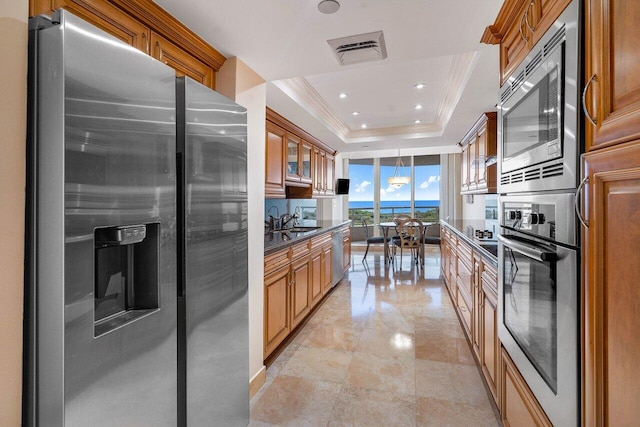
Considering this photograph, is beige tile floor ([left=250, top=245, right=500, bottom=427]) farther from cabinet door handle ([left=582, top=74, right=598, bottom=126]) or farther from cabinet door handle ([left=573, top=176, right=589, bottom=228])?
cabinet door handle ([left=582, top=74, right=598, bottom=126])

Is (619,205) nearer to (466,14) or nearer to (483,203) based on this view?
(466,14)

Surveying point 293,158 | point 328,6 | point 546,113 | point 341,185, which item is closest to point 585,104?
point 546,113

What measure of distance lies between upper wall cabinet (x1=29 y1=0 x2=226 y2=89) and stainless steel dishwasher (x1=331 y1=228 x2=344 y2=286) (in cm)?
285

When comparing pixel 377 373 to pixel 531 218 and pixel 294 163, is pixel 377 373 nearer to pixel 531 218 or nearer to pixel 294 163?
pixel 531 218

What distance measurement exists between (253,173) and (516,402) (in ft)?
6.11

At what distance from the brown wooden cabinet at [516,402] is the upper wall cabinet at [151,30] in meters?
2.16

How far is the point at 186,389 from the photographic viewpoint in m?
1.29

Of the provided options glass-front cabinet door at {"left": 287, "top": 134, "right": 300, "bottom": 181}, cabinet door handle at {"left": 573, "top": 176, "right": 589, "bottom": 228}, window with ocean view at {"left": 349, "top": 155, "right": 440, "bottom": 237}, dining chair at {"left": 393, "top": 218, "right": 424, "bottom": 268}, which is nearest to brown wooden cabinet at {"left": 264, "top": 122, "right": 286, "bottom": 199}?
glass-front cabinet door at {"left": 287, "top": 134, "right": 300, "bottom": 181}

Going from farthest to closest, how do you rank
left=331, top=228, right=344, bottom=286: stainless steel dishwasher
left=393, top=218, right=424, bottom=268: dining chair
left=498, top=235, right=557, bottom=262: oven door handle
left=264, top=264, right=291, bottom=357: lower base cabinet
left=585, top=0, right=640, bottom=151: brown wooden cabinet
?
left=393, top=218, right=424, bottom=268: dining chair < left=331, top=228, right=344, bottom=286: stainless steel dishwasher < left=264, top=264, right=291, bottom=357: lower base cabinet < left=498, top=235, right=557, bottom=262: oven door handle < left=585, top=0, right=640, bottom=151: brown wooden cabinet

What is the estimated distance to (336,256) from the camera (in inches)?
181

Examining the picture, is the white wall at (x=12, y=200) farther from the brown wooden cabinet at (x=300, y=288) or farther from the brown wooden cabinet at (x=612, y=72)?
the brown wooden cabinet at (x=300, y=288)

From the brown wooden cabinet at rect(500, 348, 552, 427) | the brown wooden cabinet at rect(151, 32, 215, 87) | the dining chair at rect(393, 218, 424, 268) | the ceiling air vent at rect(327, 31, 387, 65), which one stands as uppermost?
the ceiling air vent at rect(327, 31, 387, 65)

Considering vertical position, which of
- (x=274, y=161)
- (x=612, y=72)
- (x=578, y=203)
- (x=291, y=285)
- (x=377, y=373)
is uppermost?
(x=274, y=161)

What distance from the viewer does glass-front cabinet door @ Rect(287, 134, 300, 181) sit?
3.83 m
